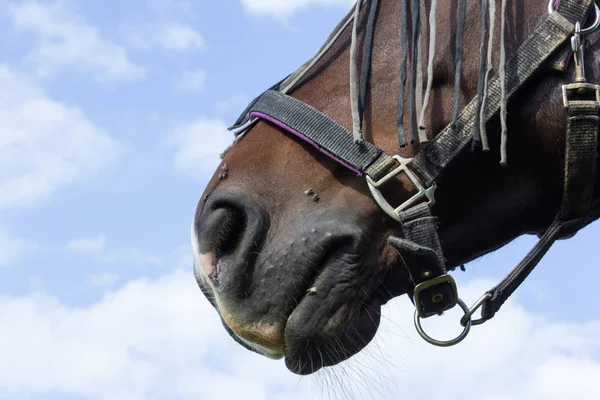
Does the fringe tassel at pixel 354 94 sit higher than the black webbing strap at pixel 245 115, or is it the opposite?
the black webbing strap at pixel 245 115

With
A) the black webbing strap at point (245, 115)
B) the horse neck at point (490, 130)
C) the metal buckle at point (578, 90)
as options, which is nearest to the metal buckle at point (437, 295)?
the horse neck at point (490, 130)

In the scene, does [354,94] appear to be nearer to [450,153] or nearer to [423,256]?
[450,153]

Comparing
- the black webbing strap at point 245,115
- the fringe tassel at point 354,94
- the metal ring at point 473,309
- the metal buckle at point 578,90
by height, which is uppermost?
the black webbing strap at point 245,115

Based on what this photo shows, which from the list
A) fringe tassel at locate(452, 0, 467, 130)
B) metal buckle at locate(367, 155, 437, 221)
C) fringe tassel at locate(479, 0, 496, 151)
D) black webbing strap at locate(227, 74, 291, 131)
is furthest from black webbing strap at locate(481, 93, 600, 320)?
black webbing strap at locate(227, 74, 291, 131)

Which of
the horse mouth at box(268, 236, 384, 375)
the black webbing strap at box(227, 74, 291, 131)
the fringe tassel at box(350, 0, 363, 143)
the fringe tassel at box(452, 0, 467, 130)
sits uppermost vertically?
the black webbing strap at box(227, 74, 291, 131)

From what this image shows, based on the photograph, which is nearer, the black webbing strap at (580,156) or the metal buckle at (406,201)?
the black webbing strap at (580,156)

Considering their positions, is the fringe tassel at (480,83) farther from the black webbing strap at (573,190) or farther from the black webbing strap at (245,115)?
the black webbing strap at (245,115)

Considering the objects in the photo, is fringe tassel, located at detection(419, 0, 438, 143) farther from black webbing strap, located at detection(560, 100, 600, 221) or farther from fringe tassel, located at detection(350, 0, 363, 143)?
black webbing strap, located at detection(560, 100, 600, 221)

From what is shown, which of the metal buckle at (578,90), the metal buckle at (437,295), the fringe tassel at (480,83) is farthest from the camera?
the metal buckle at (437,295)

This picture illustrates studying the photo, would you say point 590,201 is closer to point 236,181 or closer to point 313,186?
point 313,186

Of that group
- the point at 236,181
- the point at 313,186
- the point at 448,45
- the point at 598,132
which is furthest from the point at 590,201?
the point at 236,181

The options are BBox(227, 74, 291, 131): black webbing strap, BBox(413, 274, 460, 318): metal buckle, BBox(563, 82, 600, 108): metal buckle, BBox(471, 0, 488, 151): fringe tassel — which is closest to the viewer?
BBox(563, 82, 600, 108): metal buckle

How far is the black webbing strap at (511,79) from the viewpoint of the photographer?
2.90m

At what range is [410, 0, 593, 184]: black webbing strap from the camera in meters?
2.90
